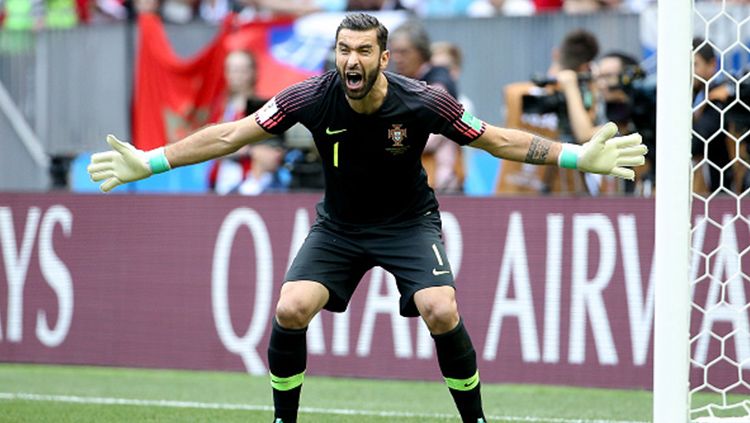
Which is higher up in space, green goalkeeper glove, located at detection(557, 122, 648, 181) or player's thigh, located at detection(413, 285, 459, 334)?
green goalkeeper glove, located at detection(557, 122, 648, 181)

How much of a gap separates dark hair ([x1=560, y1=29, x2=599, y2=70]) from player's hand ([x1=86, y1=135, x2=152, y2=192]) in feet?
14.8

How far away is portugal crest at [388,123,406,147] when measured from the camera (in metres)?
6.52

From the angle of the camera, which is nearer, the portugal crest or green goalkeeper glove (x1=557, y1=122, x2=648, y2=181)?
green goalkeeper glove (x1=557, y1=122, x2=648, y2=181)

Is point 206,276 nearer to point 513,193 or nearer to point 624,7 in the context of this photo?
point 513,193

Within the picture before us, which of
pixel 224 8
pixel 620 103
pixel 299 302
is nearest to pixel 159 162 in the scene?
pixel 299 302

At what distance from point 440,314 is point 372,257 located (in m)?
0.54

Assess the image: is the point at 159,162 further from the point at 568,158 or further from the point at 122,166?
the point at 568,158

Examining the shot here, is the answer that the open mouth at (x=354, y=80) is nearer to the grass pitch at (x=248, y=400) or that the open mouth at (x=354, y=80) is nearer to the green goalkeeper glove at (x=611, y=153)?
the green goalkeeper glove at (x=611, y=153)

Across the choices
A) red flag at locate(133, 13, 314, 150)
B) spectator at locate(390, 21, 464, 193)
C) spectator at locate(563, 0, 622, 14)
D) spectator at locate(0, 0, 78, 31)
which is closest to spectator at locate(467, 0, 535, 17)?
spectator at locate(563, 0, 622, 14)

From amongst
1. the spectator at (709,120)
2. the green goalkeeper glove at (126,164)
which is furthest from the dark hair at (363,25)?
the spectator at (709,120)

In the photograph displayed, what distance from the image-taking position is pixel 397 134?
6.54 meters

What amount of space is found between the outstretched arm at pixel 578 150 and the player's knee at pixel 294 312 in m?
1.13

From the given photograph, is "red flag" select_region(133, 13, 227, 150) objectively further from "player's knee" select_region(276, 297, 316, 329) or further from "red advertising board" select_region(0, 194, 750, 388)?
"player's knee" select_region(276, 297, 316, 329)

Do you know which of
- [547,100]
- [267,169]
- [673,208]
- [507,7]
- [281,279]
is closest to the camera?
[673,208]
